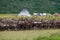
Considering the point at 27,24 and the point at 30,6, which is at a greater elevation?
the point at 30,6

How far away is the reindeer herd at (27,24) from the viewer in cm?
729

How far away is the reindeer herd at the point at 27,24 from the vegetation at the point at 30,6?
374 centimetres

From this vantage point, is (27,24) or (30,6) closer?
(27,24)

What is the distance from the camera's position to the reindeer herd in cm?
729

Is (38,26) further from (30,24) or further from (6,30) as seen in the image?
(6,30)

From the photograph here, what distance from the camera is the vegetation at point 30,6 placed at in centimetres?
1134

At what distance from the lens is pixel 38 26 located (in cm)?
746

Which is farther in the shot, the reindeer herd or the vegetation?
the vegetation

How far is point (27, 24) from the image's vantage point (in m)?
7.36

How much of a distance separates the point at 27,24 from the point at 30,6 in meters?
4.07

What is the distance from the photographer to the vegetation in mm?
11344

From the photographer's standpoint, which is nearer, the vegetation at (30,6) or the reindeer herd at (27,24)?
the reindeer herd at (27,24)

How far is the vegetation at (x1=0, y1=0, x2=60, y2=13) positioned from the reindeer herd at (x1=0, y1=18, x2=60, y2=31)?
3739 mm

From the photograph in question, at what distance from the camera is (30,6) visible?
447 inches
